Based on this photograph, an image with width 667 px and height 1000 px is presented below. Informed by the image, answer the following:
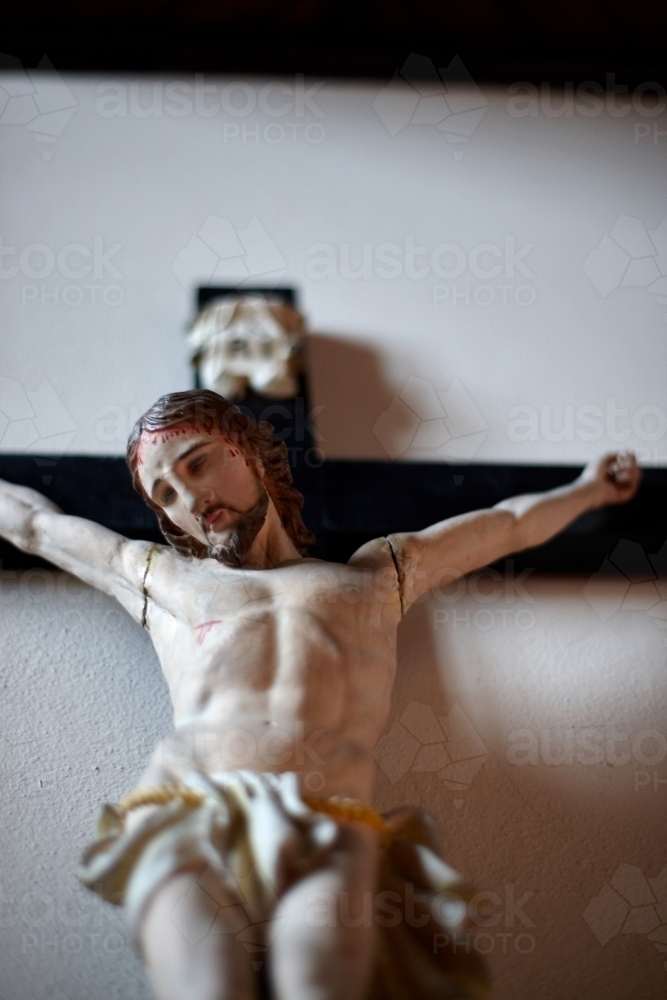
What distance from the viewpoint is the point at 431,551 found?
212 cm

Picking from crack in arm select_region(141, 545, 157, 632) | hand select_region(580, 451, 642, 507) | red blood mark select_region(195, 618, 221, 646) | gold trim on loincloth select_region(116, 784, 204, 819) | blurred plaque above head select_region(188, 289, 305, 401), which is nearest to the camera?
gold trim on loincloth select_region(116, 784, 204, 819)

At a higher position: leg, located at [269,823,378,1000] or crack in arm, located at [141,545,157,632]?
crack in arm, located at [141,545,157,632]

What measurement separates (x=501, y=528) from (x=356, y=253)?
1.05 metres

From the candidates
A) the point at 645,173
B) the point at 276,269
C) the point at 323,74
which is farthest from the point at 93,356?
the point at 645,173

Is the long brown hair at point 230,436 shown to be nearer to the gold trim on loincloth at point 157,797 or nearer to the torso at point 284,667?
the torso at point 284,667

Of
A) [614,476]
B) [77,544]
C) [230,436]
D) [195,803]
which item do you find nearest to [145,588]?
[77,544]

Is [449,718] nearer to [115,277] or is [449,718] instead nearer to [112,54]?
[115,277]

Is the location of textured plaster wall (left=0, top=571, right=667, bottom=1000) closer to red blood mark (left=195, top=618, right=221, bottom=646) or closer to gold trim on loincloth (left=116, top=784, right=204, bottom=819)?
red blood mark (left=195, top=618, right=221, bottom=646)

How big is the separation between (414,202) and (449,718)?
1471mm

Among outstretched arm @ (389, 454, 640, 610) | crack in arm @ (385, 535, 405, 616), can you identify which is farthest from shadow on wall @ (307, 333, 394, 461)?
crack in arm @ (385, 535, 405, 616)

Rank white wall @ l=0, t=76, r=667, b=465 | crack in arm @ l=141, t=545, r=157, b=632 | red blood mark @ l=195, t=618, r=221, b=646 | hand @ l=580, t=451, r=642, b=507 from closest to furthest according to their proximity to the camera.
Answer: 1. red blood mark @ l=195, t=618, r=221, b=646
2. crack in arm @ l=141, t=545, r=157, b=632
3. hand @ l=580, t=451, r=642, b=507
4. white wall @ l=0, t=76, r=667, b=465

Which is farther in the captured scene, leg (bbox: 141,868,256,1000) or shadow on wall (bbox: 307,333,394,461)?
shadow on wall (bbox: 307,333,394,461)

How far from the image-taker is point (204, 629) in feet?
6.26

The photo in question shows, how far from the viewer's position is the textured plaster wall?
1929 mm
